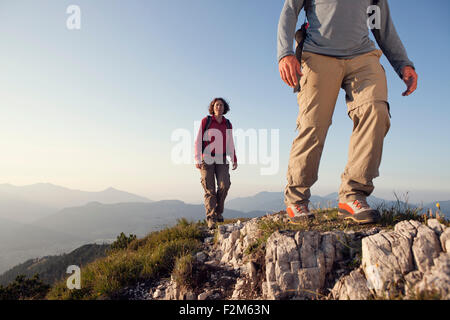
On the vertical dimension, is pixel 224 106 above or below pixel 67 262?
above

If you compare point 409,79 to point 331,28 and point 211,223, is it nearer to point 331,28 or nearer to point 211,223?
point 331,28

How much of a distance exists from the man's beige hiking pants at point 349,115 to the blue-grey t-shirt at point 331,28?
111mm

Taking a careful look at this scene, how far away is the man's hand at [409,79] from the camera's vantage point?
9.84 ft

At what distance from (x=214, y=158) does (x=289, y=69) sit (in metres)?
3.47

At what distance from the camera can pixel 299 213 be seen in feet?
9.72

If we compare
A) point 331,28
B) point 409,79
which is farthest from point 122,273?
point 409,79

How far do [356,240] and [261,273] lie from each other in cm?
109

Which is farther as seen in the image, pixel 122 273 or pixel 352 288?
pixel 122 273

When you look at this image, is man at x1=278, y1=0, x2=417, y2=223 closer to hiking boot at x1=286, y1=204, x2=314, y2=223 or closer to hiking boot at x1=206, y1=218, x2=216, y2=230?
hiking boot at x1=286, y1=204, x2=314, y2=223

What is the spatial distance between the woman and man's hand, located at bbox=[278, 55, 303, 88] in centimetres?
329
